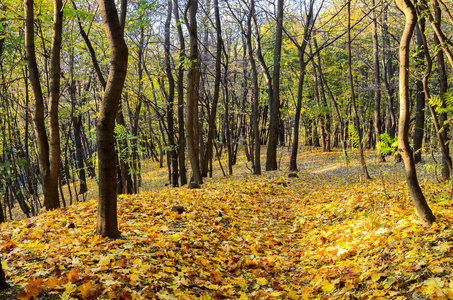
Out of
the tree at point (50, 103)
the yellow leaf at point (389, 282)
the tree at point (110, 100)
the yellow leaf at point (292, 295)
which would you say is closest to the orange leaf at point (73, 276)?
the tree at point (110, 100)

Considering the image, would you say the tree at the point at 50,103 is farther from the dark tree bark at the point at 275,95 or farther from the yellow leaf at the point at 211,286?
the dark tree bark at the point at 275,95

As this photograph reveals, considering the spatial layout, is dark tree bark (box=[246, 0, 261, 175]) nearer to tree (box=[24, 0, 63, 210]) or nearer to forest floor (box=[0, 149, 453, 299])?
forest floor (box=[0, 149, 453, 299])

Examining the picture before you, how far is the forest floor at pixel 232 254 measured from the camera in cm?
274

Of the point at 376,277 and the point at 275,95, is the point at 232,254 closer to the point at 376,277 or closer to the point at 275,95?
the point at 376,277

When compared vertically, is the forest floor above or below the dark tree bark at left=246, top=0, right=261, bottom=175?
below

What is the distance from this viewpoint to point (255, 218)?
6.44 metres

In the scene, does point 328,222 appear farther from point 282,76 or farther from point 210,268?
point 282,76

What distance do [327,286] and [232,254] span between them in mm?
1627

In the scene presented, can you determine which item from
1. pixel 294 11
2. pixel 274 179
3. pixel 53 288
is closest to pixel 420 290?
pixel 53 288

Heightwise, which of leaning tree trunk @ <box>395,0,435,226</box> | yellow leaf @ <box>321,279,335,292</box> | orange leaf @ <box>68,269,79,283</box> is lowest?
yellow leaf @ <box>321,279,335,292</box>

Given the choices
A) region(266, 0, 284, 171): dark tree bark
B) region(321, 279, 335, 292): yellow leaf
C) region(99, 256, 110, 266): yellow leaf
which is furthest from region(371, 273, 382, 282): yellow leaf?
region(266, 0, 284, 171): dark tree bark

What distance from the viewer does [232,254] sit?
14.4 feet

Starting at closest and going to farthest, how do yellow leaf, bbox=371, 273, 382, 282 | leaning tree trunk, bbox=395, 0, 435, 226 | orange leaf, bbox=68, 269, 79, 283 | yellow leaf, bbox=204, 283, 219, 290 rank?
orange leaf, bbox=68, 269, 79, 283, yellow leaf, bbox=371, 273, 382, 282, yellow leaf, bbox=204, 283, 219, 290, leaning tree trunk, bbox=395, 0, 435, 226

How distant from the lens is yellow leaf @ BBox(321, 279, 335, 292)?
10.2 feet
